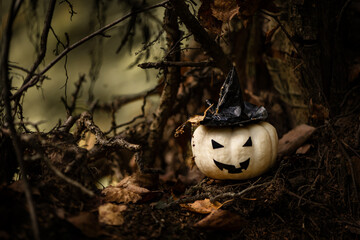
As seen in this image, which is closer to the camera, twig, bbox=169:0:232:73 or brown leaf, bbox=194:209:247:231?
brown leaf, bbox=194:209:247:231

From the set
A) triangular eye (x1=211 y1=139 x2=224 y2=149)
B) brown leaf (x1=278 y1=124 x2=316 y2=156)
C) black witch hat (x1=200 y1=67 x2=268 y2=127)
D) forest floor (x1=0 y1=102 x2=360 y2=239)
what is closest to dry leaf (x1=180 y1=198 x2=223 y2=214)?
forest floor (x1=0 y1=102 x2=360 y2=239)

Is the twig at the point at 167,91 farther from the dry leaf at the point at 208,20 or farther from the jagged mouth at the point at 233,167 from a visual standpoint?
the jagged mouth at the point at 233,167

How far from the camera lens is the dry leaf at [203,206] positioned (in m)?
1.52

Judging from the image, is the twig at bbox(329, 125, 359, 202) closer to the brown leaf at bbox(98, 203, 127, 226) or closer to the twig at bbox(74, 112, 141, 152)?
the twig at bbox(74, 112, 141, 152)

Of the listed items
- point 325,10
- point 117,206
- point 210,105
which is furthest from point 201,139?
point 325,10

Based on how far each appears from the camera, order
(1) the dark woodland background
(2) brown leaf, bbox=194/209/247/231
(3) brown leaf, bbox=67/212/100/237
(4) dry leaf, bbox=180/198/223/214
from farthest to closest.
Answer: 1. (4) dry leaf, bbox=180/198/223/214
2. (2) brown leaf, bbox=194/209/247/231
3. (1) the dark woodland background
4. (3) brown leaf, bbox=67/212/100/237

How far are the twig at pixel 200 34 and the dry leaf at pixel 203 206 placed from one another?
→ 959 millimetres

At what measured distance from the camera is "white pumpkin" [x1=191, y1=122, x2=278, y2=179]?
1.74 metres

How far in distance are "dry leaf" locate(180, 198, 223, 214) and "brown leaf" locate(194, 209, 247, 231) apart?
0.08 m

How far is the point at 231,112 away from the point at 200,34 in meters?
0.53

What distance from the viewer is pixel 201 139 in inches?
72.5

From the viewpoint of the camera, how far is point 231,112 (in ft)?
5.80

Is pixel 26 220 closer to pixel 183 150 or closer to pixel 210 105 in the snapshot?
pixel 210 105

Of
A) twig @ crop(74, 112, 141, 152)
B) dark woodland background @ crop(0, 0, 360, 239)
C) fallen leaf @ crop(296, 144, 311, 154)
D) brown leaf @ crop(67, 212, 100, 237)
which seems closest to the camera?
brown leaf @ crop(67, 212, 100, 237)
